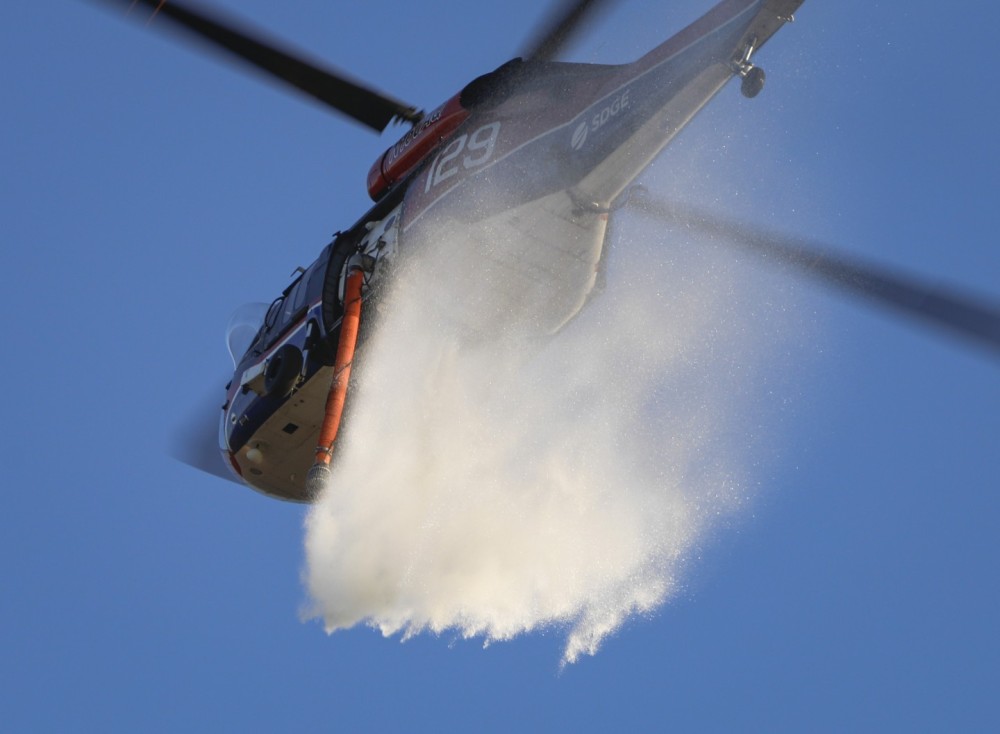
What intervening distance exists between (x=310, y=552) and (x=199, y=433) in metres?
3.44

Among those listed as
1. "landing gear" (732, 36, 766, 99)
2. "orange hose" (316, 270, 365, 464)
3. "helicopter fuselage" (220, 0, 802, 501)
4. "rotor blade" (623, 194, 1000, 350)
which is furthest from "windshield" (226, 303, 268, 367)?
"landing gear" (732, 36, 766, 99)

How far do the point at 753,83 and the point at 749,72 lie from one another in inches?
5.7

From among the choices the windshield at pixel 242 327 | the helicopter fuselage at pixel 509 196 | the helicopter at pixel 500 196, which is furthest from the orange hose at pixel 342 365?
the windshield at pixel 242 327

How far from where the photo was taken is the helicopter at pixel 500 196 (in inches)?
567

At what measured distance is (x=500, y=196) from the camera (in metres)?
16.1

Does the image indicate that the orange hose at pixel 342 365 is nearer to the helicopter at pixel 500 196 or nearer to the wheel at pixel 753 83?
the helicopter at pixel 500 196

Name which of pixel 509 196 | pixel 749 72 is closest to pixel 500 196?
pixel 509 196

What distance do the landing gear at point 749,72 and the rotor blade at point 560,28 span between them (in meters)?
1.69

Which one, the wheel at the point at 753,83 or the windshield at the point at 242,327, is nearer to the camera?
the wheel at the point at 753,83

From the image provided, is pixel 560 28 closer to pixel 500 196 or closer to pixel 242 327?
pixel 500 196

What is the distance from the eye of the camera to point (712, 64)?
14.4 meters

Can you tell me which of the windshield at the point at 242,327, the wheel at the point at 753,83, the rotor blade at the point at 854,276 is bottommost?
the rotor blade at the point at 854,276

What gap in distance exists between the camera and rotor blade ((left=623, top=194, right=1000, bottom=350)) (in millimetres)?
11633

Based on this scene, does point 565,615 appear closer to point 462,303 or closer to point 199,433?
point 462,303
